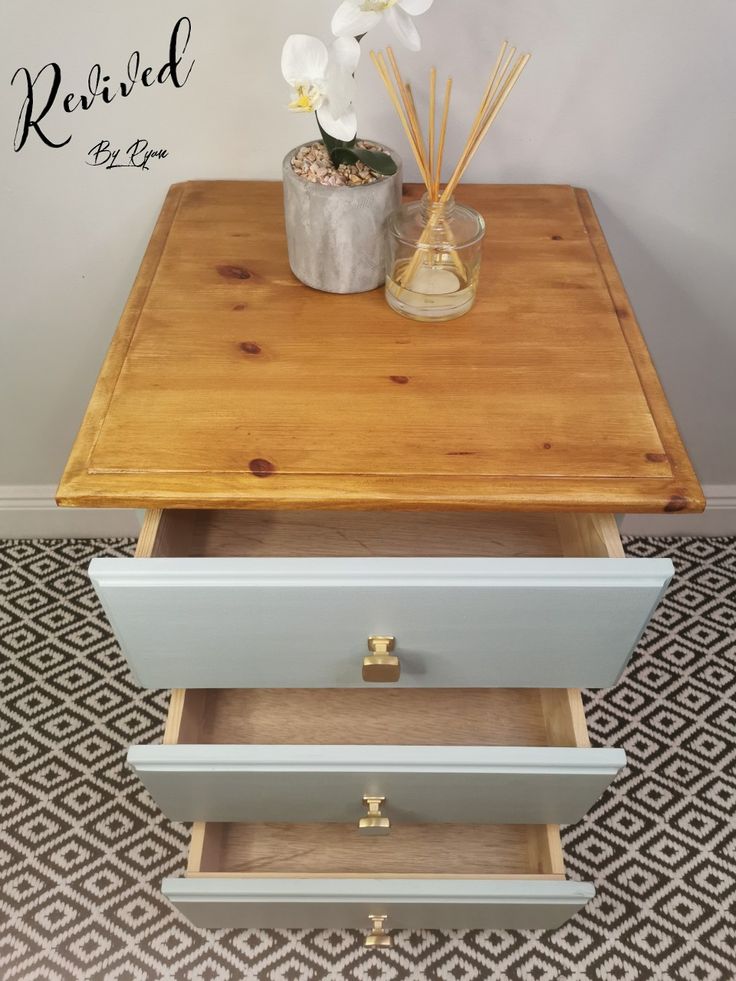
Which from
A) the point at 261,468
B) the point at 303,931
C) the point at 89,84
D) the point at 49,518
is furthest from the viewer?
the point at 49,518

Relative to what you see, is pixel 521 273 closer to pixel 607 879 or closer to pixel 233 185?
pixel 233 185

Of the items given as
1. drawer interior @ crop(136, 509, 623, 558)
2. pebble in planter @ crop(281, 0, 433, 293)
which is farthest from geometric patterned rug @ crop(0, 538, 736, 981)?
pebble in planter @ crop(281, 0, 433, 293)

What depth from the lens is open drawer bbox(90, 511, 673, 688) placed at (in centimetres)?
64

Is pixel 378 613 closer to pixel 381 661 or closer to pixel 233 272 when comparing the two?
pixel 381 661

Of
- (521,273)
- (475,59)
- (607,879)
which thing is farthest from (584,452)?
(607,879)

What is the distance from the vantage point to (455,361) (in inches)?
29.8

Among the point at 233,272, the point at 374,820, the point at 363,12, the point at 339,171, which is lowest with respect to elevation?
the point at 374,820

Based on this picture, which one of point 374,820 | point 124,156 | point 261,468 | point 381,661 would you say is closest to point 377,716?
point 374,820

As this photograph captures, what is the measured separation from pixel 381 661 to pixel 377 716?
0.23m

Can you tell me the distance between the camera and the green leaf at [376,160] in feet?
2.44

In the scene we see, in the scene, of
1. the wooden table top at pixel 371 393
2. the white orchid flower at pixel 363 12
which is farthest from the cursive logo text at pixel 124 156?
the white orchid flower at pixel 363 12

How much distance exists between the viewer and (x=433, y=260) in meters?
0.79

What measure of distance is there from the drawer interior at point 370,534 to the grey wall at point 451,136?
38 cm

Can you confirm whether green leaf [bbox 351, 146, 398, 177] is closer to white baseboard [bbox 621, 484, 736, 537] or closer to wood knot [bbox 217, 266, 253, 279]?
wood knot [bbox 217, 266, 253, 279]
